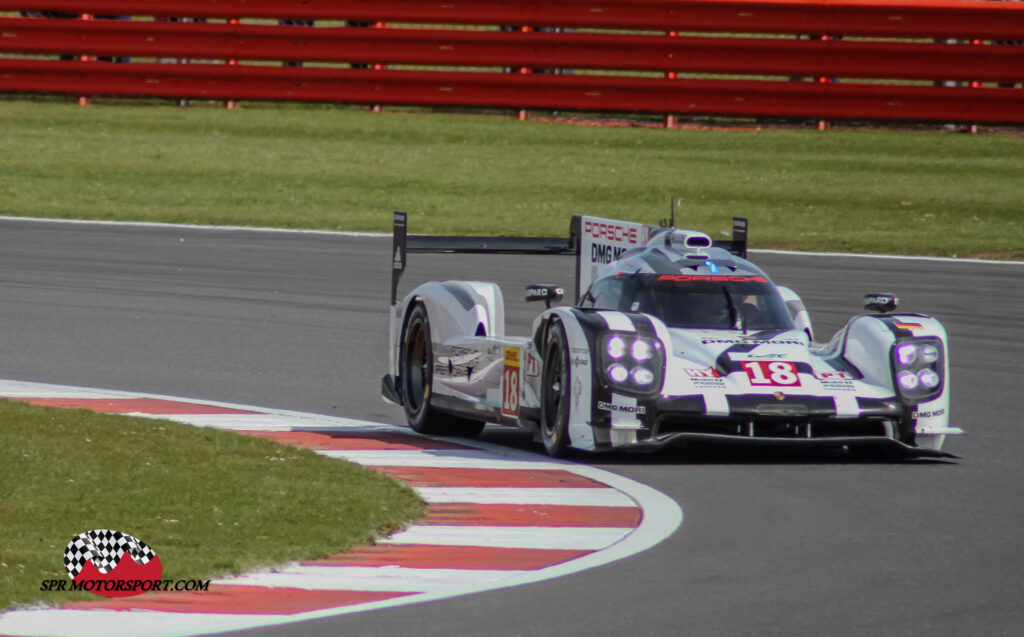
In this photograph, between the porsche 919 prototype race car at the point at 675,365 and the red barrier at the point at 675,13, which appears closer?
the porsche 919 prototype race car at the point at 675,365

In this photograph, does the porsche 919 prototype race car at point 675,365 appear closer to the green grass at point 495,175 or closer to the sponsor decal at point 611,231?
the sponsor decal at point 611,231

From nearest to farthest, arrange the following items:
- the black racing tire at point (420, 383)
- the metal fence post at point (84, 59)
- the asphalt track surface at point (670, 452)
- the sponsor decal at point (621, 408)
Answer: the asphalt track surface at point (670, 452) < the sponsor decal at point (621, 408) < the black racing tire at point (420, 383) < the metal fence post at point (84, 59)

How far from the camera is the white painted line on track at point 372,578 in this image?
20.1 ft

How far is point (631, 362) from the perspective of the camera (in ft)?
29.3

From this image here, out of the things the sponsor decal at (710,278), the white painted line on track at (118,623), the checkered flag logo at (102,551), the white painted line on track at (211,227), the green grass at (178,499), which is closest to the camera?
the white painted line on track at (118,623)

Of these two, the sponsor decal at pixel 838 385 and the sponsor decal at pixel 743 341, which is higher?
the sponsor decal at pixel 743 341

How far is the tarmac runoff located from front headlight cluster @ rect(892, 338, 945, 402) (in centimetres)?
165

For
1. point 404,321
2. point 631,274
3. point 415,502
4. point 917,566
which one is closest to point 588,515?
point 415,502

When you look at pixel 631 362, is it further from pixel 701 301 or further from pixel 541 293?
pixel 541 293

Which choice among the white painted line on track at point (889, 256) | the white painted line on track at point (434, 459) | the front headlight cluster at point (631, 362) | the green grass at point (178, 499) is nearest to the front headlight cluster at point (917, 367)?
the front headlight cluster at point (631, 362)

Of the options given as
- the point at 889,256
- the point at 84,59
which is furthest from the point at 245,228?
the point at 84,59

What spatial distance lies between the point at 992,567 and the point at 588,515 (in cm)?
172

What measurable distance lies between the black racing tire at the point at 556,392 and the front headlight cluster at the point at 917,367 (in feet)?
5.50

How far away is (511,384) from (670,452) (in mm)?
922
